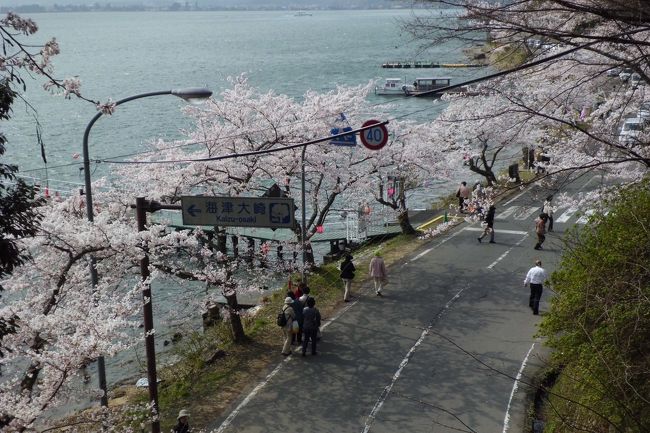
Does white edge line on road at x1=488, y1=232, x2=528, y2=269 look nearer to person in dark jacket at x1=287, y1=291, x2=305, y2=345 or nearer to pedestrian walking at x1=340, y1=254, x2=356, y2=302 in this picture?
pedestrian walking at x1=340, y1=254, x2=356, y2=302

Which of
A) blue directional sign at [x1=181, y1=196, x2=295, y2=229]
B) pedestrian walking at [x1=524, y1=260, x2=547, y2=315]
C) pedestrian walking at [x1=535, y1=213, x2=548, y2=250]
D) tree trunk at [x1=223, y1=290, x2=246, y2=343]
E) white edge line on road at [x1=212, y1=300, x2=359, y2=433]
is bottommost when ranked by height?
white edge line on road at [x1=212, y1=300, x2=359, y2=433]

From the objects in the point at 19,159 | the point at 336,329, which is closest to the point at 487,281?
the point at 336,329

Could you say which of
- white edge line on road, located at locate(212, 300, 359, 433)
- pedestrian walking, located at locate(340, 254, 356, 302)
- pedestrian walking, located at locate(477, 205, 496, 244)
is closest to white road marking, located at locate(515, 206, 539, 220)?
pedestrian walking, located at locate(477, 205, 496, 244)

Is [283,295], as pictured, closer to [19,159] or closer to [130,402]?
[130,402]

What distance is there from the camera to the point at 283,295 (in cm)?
1852

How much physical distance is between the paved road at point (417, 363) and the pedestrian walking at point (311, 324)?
288 mm

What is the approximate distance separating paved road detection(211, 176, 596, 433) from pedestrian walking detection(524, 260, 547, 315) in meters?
0.26

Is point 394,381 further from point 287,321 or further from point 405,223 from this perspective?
point 405,223

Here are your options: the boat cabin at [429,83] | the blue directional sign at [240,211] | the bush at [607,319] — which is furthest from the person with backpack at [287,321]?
the boat cabin at [429,83]

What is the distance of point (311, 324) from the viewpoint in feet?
43.1

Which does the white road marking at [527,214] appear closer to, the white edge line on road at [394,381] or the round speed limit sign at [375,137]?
the round speed limit sign at [375,137]

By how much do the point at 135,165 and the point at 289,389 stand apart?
8.05 m

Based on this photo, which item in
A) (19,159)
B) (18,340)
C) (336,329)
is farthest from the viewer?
(19,159)

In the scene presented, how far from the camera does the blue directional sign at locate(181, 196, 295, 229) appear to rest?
33.0 feet
